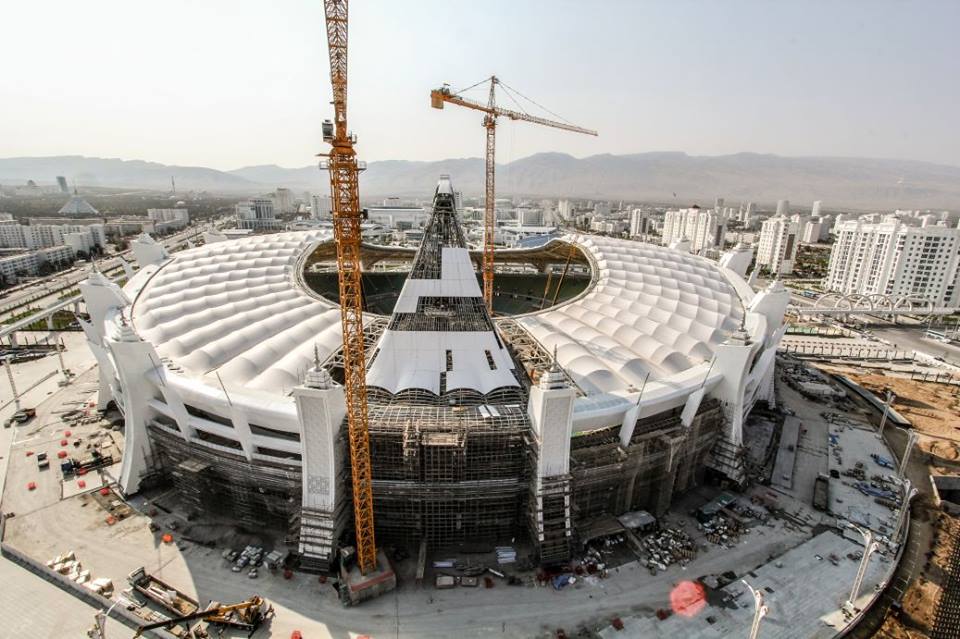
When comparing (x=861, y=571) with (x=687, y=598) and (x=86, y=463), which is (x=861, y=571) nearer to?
(x=687, y=598)

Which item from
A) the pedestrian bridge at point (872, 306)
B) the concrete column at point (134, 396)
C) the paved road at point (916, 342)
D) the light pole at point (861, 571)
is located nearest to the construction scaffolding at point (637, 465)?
the light pole at point (861, 571)

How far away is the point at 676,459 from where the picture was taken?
111 ft

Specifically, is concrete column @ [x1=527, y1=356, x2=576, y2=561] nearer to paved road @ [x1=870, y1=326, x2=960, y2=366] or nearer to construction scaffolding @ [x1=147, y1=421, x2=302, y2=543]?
construction scaffolding @ [x1=147, y1=421, x2=302, y2=543]

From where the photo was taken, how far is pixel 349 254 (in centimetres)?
2539

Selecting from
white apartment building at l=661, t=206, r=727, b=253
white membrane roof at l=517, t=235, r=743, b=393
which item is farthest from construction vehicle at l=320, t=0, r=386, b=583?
white apartment building at l=661, t=206, r=727, b=253

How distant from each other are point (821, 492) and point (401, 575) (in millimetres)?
33607

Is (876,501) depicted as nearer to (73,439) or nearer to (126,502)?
(126,502)

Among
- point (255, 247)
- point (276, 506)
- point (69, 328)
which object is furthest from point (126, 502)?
point (69, 328)

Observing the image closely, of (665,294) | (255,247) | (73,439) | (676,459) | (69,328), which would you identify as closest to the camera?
(676,459)

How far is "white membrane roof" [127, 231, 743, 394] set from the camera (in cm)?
3506

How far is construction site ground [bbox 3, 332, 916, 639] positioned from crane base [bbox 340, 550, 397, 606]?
1.62 ft

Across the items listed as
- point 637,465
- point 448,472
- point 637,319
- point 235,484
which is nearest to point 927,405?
point 637,319

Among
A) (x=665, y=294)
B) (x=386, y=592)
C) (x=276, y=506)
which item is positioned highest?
(x=665, y=294)

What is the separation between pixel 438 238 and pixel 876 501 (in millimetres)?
40930
